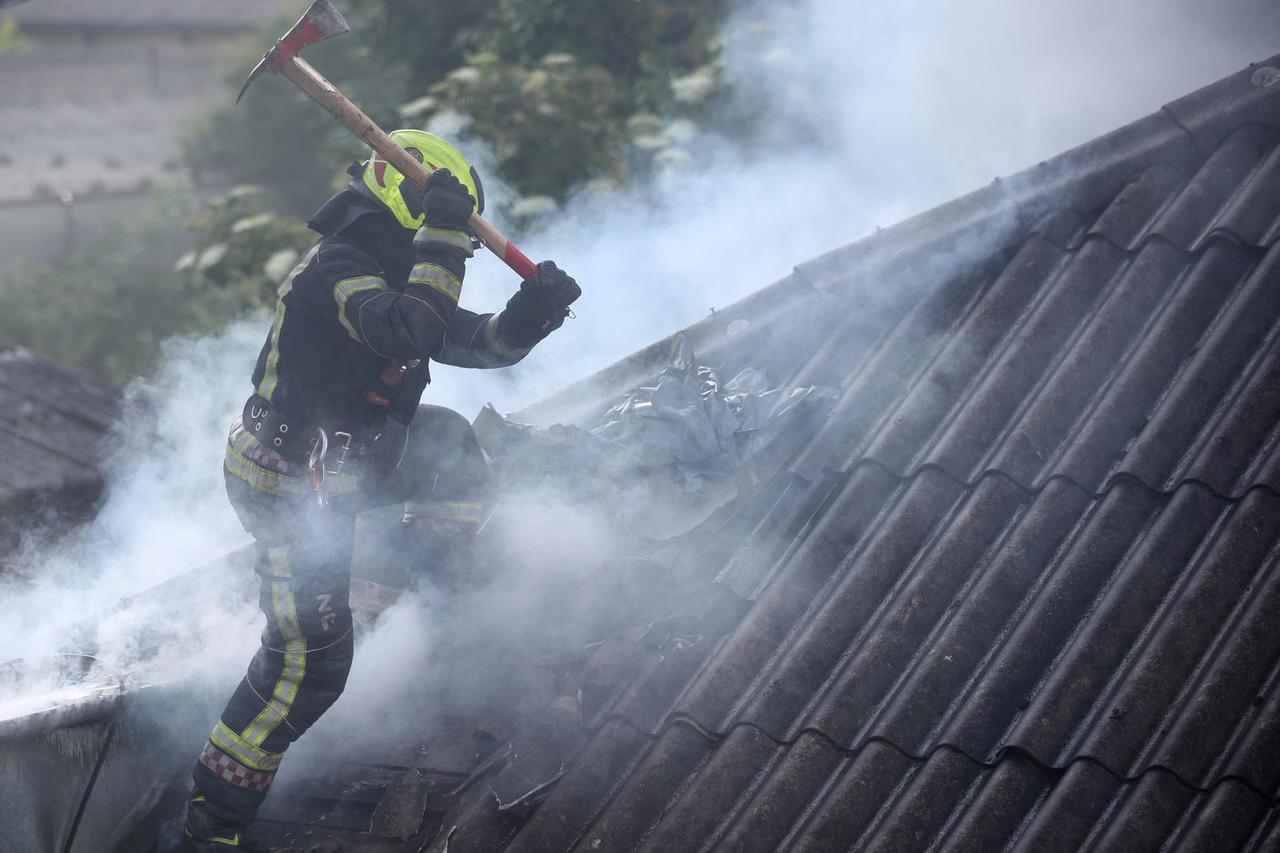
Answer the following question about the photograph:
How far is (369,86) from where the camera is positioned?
16.6 meters

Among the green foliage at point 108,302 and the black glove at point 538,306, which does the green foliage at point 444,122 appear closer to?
the green foliage at point 108,302

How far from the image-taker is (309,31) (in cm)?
393

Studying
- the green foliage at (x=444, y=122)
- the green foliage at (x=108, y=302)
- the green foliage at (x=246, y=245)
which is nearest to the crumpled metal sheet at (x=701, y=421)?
the green foliage at (x=444, y=122)

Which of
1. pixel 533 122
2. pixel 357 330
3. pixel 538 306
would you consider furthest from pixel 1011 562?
pixel 533 122

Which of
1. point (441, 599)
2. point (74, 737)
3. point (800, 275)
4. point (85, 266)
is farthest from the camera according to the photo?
point (85, 266)

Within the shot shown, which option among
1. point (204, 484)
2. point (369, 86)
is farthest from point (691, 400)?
point (369, 86)

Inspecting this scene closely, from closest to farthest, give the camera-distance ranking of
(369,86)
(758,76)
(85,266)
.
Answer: (758,76) < (369,86) < (85,266)

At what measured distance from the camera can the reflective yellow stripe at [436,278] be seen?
374 cm

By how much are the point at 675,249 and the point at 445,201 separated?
329cm

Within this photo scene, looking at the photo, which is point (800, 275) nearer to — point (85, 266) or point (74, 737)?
point (74, 737)

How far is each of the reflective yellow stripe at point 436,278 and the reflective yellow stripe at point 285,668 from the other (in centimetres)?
106

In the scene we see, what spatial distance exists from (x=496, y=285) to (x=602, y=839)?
3839mm

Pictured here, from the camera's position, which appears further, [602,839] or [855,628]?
[855,628]

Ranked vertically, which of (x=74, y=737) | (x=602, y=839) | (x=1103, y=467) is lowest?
(x=74, y=737)
